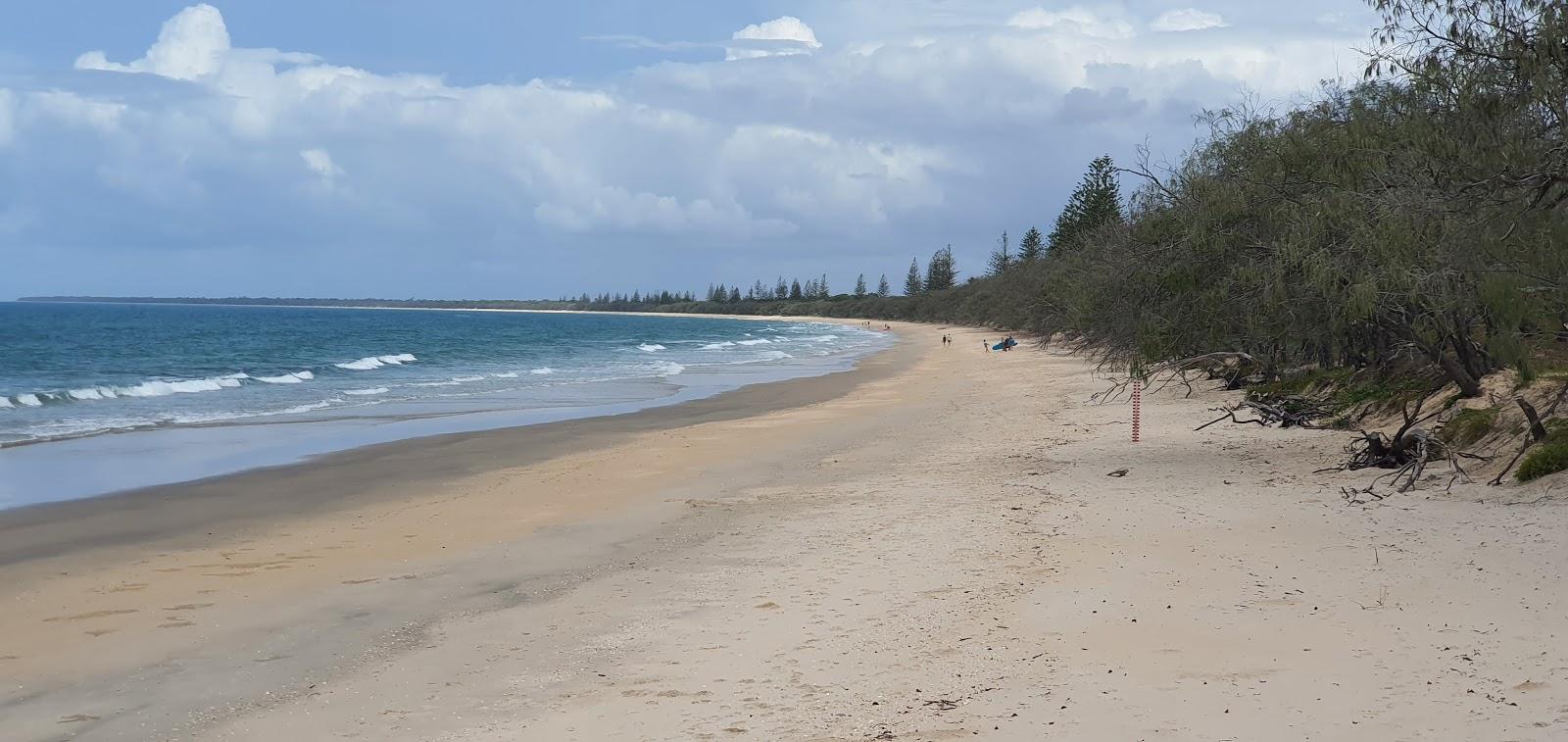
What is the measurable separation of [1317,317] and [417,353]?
54312mm

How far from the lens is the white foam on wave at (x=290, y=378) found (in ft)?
127

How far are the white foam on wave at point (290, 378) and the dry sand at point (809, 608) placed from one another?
25.5m

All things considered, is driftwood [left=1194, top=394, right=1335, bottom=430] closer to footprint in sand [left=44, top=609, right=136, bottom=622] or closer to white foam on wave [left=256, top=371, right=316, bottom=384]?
footprint in sand [left=44, top=609, right=136, bottom=622]

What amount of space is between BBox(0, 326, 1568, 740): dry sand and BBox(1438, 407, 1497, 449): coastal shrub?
4.66 feet

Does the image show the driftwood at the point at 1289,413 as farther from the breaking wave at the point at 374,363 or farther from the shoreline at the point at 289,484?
the breaking wave at the point at 374,363

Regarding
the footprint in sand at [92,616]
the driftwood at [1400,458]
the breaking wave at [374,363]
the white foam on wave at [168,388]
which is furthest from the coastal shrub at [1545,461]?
the breaking wave at [374,363]

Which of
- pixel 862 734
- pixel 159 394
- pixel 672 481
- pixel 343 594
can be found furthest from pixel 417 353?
pixel 862 734

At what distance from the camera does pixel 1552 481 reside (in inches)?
412

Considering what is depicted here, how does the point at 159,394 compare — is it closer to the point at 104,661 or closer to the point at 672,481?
the point at 672,481

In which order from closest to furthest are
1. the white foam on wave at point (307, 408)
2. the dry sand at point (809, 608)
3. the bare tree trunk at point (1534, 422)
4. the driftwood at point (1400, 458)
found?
the dry sand at point (809, 608) < the bare tree trunk at point (1534, 422) < the driftwood at point (1400, 458) < the white foam on wave at point (307, 408)

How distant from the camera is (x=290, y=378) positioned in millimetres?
40219

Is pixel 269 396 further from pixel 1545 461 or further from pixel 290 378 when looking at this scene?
pixel 1545 461

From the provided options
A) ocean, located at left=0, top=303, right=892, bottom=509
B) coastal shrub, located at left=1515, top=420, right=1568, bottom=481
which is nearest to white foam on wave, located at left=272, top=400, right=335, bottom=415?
ocean, located at left=0, top=303, right=892, bottom=509

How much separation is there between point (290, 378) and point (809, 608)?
36.3 meters
